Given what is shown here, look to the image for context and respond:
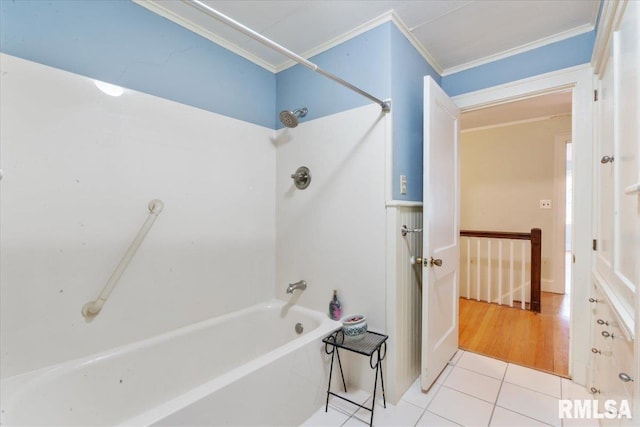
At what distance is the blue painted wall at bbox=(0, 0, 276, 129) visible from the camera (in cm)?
125

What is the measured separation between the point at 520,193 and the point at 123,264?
14.7 ft

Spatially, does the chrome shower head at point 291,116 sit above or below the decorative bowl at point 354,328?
above

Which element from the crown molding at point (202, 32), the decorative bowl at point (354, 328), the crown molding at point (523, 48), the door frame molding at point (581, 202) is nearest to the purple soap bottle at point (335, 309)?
the decorative bowl at point (354, 328)

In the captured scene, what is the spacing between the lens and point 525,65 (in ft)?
6.52

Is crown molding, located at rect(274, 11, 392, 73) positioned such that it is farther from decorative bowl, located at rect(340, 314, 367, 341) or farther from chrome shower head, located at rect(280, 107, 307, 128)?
decorative bowl, located at rect(340, 314, 367, 341)

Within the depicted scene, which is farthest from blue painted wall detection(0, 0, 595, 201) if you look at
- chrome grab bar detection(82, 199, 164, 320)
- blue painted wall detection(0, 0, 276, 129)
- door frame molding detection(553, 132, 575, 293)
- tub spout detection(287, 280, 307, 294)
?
door frame molding detection(553, 132, 575, 293)

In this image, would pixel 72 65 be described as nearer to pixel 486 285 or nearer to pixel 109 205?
pixel 109 205

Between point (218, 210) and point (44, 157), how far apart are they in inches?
34.2

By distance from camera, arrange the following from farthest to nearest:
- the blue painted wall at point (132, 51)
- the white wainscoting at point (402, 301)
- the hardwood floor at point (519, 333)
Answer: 1. the hardwood floor at point (519, 333)
2. the white wainscoting at point (402, 301)
3. the blue painted wall at point (132, 51)

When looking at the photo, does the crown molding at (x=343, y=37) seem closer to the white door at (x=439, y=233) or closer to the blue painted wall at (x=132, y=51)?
the blue painted wall at (x=132, y=51)

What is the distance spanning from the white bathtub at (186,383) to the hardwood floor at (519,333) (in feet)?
4.95

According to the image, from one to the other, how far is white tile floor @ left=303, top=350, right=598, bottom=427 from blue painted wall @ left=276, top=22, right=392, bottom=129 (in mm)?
1814

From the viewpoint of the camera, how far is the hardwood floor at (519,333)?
2164mm

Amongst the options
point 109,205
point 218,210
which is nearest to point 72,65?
point 109,205
